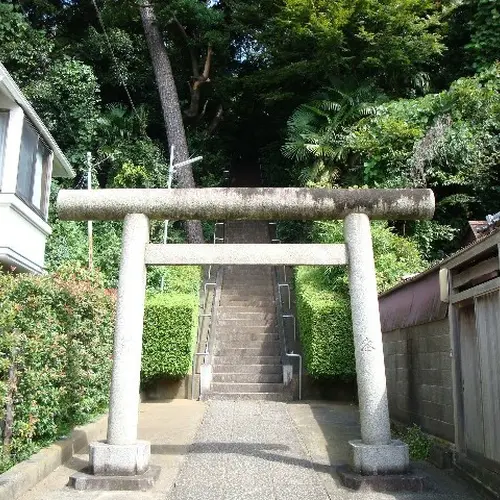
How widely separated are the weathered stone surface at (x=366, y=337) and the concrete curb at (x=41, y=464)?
345cm

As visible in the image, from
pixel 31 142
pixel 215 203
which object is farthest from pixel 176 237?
pixel 215 203

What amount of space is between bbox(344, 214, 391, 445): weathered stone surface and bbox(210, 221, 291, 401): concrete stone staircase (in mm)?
6118

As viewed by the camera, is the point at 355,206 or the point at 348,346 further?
the point at 348,346

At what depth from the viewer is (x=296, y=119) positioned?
18047mm

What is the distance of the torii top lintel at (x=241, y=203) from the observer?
6.55m

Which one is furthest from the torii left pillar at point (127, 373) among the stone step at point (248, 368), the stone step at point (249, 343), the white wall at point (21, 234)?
the stone step at point (249, 343)

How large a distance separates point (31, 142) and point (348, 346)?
27.0 ft

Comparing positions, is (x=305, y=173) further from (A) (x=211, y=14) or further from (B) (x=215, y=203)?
(B) (x=215, y=203)

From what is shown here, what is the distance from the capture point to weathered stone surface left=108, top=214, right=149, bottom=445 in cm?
607

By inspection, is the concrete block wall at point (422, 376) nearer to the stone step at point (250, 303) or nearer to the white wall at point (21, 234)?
the stone step at point (250, 303)

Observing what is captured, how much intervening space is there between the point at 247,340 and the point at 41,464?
843 cm

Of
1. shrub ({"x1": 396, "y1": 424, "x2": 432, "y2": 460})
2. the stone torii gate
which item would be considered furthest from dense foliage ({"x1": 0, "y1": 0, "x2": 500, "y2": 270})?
the stone torii gate

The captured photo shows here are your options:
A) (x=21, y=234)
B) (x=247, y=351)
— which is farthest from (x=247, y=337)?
(x=21, y=234)

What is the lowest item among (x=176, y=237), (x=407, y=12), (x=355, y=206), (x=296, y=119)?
(x=355, y=206)
